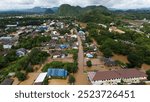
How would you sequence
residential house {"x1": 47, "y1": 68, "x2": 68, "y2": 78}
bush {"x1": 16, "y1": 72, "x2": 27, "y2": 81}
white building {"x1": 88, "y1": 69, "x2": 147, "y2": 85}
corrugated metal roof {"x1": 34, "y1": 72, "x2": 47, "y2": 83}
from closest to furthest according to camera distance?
1. white building {"x1": 88, "y1": 69, "x2": 147, "y2": 85}
2. corrugated metal roof {"x1": 34, "y1": 72, "x2": 47, "y2": 83}
3. bush {"x1": 16, "y1": 72, "x2": 27, "y2": 81}
4. residential house {"x1": 47, "y1": 68, "x2": 68, "y2": 78}

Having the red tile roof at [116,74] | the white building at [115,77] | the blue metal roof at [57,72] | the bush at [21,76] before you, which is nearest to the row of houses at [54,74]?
the blue metal roof at [57,72]

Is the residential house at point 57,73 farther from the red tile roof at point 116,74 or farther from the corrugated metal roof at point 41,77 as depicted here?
the red tile roof at point 116,74

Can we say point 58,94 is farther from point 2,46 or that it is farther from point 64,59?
point 2,46

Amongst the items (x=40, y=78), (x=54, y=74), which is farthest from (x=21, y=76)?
(x=54, y=74)

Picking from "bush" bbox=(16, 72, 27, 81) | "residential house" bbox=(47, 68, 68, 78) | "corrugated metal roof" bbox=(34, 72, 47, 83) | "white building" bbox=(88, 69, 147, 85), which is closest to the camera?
"white building" bbox=(88, 69, 147, 85)

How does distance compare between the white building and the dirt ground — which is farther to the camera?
the dirt ground

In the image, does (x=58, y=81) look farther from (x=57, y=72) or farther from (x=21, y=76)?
(x=21, y=76)

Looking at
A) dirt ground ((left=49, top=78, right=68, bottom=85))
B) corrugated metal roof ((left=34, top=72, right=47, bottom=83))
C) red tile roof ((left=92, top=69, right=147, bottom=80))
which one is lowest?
dirt ground ((left=49, top=78, right=68, bottom=85))

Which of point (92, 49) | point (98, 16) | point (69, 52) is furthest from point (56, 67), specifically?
point (98, 16)

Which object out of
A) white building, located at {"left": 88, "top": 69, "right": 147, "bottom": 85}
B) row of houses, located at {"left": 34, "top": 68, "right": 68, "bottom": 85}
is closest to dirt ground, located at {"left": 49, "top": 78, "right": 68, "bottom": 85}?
row of houses, located at {"left": 34, "top": 68, "right": 68, "bottom": 85}

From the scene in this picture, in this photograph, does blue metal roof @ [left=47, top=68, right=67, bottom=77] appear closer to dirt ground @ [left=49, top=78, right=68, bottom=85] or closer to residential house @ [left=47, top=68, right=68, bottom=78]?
residential house @ [left=47, top=68, right=68, bottom=78]
